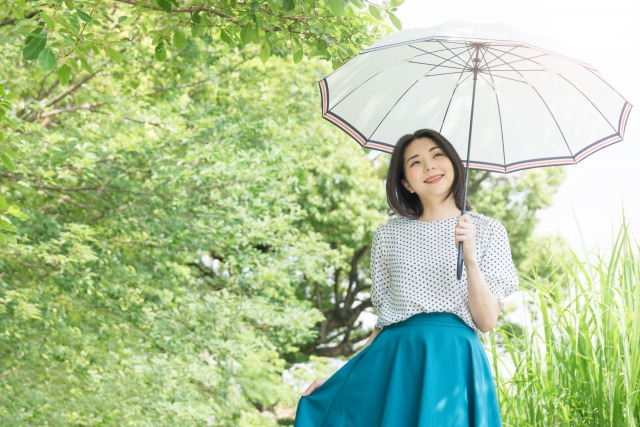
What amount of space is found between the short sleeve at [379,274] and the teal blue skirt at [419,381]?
0.11 m

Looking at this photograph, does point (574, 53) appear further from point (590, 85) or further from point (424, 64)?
point (424, 64)

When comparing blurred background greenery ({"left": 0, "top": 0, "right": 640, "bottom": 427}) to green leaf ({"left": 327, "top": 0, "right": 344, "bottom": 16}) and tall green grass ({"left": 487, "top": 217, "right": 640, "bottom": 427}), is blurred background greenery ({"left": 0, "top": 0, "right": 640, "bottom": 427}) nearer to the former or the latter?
tall green grass ({"left": 487, "top": 217, "right": 640, "bottom": 427})

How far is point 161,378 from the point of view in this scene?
6.01 metres

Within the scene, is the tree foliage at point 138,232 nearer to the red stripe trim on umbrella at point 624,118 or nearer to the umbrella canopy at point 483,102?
the umbrella canopy at point 483,102

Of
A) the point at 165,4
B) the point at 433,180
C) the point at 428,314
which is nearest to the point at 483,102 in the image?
the point at 433,180

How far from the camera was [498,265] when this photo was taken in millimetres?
2033

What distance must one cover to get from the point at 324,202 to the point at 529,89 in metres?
9.15

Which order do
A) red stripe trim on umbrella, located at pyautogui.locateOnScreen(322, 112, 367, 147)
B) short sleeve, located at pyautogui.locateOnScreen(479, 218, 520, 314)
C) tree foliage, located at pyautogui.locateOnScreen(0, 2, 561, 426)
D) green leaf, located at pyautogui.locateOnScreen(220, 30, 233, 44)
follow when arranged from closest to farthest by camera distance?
short sleeve, located at pyautogui.locateOnScreen(479, 218, 520, 314), red stripe trim on umbrella, located at pyautogui.locateOnScreen(322, 112, 367, 147), green leaf, located at pyautogui.locateOnScreen(220, 30, 233, 44), tree foliage, located at pyautogui.locateOnScreen(0, 2, 561, 426)

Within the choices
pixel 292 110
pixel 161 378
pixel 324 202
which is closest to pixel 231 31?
pixel 161 378

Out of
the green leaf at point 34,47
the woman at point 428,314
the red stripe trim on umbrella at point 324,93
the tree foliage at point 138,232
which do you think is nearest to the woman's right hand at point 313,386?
the woman at point 428,314

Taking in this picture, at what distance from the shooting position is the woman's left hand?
6.25 ft

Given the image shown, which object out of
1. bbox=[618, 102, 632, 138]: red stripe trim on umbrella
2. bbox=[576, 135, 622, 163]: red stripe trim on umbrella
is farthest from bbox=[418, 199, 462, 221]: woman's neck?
bbox=[618, 102, 632, 138]: red stripe trim on umbrella

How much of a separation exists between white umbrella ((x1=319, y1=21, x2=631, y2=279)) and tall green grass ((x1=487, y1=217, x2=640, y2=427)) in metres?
0.56

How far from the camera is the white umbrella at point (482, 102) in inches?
93.1
